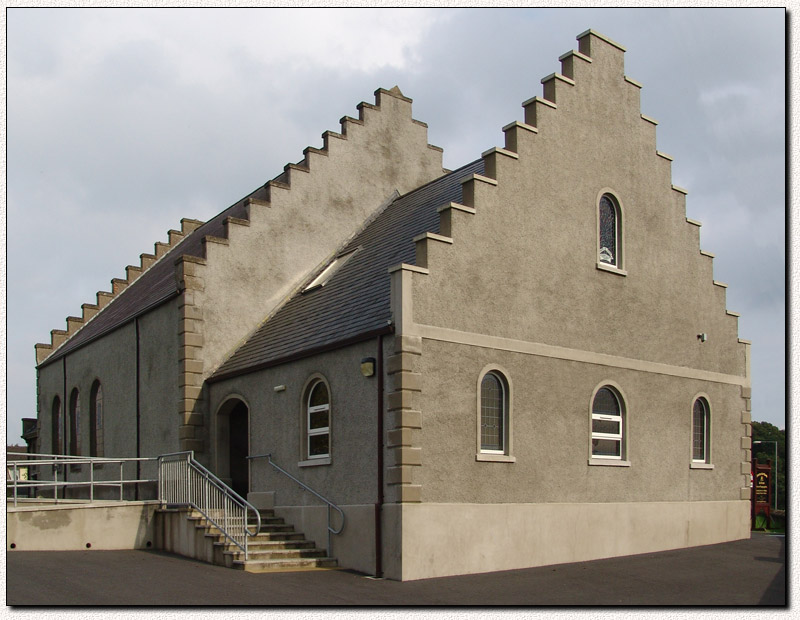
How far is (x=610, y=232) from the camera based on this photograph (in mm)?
20312

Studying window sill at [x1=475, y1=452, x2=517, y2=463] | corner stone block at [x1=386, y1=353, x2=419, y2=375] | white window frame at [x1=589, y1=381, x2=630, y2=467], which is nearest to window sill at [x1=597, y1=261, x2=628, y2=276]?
white window frame at [x1=589, y1=381, x2=630, y2=467]

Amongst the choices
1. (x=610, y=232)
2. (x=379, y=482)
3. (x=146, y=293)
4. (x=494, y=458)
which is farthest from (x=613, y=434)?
(x=146, y=293)

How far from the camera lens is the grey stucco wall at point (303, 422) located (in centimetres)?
1644

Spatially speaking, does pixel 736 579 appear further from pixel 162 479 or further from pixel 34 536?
pixel 34 536

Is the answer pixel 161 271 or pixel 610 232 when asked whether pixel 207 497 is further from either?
pixel 161 271

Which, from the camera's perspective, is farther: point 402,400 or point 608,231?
point 608,231

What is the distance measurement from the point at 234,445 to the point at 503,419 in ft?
23.4

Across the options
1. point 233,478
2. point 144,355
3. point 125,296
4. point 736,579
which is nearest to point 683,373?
point 736,579

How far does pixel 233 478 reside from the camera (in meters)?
21.3

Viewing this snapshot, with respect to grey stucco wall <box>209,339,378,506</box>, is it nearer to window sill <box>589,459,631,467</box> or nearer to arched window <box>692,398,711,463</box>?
window sill <box>589,459,631,467</box>

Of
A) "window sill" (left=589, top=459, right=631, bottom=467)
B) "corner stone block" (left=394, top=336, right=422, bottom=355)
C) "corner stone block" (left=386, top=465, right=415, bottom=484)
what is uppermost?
"corner stone block" (left=394, top=336, right=422, bottom=355)

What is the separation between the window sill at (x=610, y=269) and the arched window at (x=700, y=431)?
3.77 meters

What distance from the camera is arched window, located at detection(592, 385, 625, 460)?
1903cm

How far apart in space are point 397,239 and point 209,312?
452 cm
